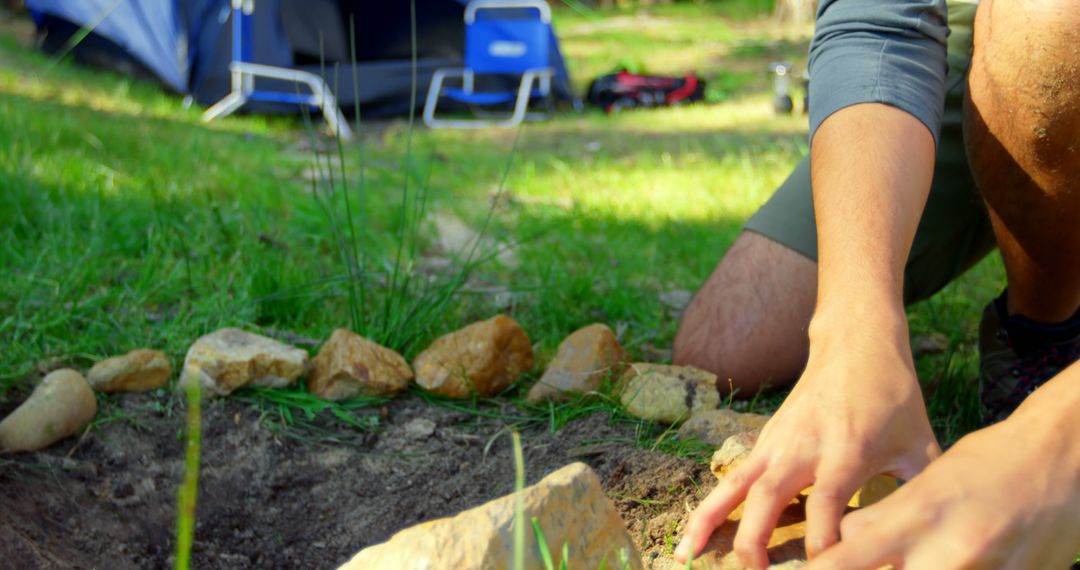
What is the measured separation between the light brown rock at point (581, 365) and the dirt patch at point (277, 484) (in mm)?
88

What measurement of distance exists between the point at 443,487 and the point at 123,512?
47 centimetres

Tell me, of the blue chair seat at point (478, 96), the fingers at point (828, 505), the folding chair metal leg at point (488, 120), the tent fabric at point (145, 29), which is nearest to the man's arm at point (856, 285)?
the fingers at point (828, 505)

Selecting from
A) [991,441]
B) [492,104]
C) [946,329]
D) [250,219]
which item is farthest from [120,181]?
[492,104]

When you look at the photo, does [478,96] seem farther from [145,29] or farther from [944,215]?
[944,215]

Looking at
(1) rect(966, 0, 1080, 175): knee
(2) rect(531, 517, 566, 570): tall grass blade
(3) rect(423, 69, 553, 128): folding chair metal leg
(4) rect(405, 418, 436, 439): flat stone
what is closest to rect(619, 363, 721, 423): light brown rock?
(4) rect(405, 418, 436, 439): flat stone

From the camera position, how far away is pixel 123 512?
1.52 meters

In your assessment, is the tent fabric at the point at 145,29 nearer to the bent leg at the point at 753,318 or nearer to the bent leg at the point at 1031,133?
the bent leg at the point at 753,318

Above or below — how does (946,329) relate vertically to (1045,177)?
below

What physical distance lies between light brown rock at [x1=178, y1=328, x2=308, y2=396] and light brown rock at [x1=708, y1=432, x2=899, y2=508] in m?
0.82

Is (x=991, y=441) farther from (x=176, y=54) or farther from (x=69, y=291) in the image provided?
(x=176, y=54)

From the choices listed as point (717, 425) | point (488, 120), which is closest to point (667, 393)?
point (717, 425)

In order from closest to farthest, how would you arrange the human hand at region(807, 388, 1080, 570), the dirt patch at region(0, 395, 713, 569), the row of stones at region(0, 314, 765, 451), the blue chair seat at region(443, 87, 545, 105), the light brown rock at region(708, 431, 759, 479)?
the human hand at region(807, 388, 1080, 570) → the light brown rock at region(708, 431, 759, 479) → the dirt patch at region(0, 395, 713, 569) → the row of stones at region(0, 314, 765, 451) → the blue chair seat at region(443, 87, 545, 105)

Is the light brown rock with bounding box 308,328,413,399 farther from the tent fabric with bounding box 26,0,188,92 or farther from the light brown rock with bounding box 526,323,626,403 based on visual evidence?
the tent fabric with bounding box 26,0,188,92

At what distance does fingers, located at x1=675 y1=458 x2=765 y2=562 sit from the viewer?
105 centimetres
